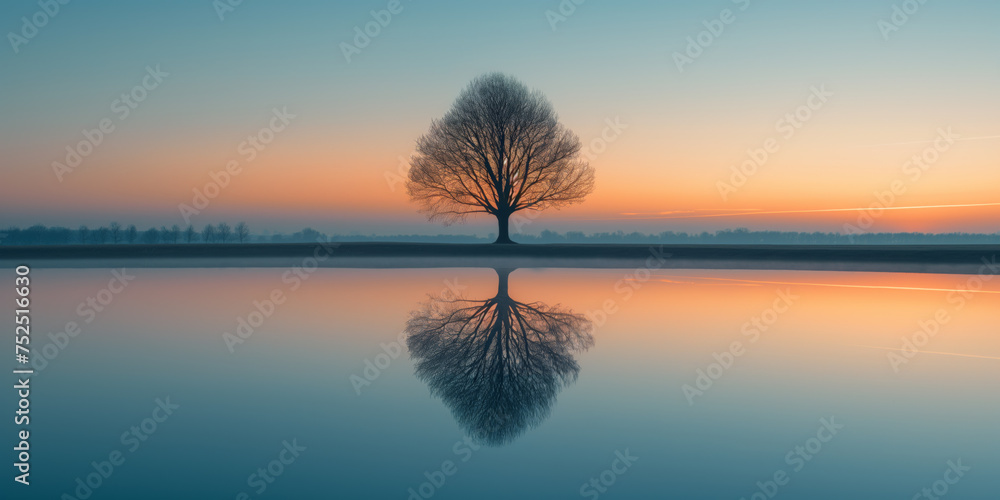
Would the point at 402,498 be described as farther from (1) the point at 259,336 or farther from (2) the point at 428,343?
(1) the point at 259,336

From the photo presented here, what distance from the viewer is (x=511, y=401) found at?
834 centimetres

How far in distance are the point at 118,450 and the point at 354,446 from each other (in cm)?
230
